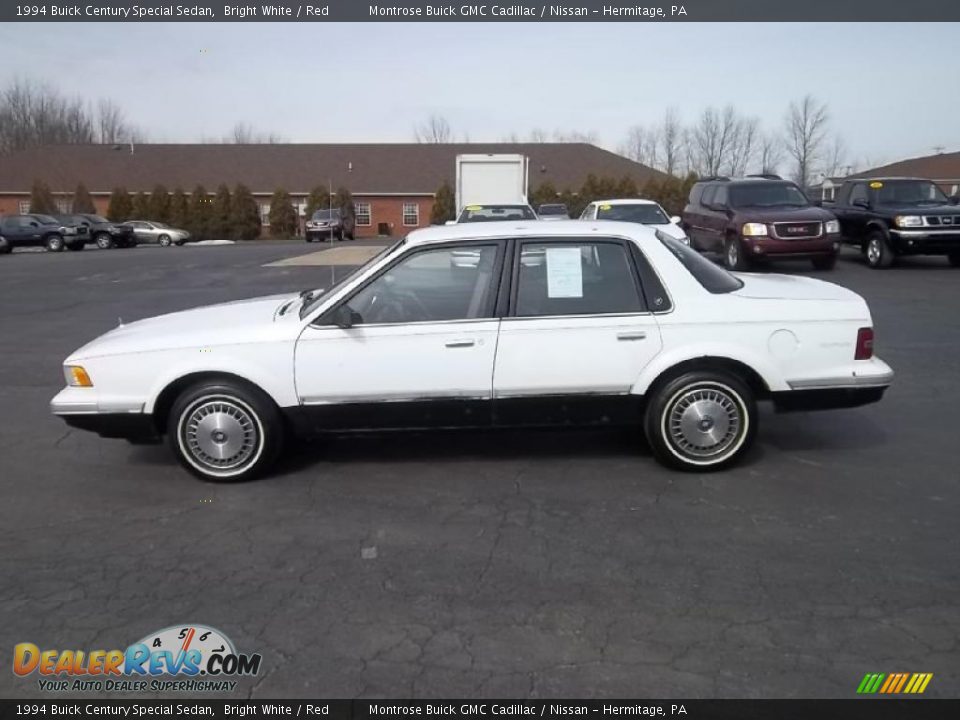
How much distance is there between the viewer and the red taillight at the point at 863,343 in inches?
196

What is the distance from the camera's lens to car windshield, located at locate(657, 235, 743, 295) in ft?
16.7

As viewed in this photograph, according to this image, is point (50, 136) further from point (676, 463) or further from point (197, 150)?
point (676, 463)

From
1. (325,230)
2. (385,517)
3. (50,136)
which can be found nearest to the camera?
(385,517)

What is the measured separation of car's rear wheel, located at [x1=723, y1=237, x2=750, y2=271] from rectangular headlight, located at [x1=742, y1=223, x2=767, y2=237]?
323 mm

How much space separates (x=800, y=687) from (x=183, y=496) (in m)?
3.60

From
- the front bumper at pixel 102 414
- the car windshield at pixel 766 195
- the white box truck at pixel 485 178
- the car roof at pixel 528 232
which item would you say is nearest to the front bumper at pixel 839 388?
the car roof at pixel 528 232

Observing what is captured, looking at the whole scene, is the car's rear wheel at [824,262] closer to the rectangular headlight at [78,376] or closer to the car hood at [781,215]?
the car hood at [781,215]

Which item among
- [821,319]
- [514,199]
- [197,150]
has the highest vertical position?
[197,150]

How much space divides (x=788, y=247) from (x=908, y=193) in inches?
159

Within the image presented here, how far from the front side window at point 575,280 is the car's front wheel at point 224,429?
1727 mm

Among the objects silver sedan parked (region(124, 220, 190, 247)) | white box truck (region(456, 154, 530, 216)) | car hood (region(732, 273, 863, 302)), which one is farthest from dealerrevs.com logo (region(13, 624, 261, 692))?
silver sedan parked (region(124, 220, 190, 247))

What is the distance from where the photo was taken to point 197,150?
55.6 meters

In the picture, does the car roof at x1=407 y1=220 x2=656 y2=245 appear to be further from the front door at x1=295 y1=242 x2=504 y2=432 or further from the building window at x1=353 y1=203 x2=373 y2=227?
the building window at x1=353 y1=203 x2=373 y2=227

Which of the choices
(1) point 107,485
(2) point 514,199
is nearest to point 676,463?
(1) point 107,485
